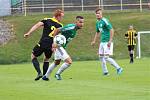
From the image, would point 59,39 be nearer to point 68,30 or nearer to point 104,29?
point 68,30

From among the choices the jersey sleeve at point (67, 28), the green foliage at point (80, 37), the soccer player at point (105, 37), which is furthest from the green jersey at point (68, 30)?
the green foliage at point (80, 37)

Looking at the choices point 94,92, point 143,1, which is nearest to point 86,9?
point 143,1

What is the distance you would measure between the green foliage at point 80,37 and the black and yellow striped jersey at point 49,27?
20.3 metres

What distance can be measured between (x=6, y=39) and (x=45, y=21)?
87.3 ft

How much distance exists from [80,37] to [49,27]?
2664 centimetres

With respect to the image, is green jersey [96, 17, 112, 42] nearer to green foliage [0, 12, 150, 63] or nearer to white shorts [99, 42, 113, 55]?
white shorts [99, 42, 113, 55]

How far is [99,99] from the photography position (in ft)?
38.6

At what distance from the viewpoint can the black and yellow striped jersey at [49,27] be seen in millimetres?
17812

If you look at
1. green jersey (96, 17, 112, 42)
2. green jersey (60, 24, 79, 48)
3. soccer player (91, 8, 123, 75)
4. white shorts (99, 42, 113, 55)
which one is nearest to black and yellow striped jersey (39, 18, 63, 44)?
green jersey (60, 24, 79, 48)

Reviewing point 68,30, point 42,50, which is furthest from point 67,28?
point 42,50

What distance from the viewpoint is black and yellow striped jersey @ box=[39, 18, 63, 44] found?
17.8 metres

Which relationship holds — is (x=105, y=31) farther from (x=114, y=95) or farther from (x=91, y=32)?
(x=91, y=32)

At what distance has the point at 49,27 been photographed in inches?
702

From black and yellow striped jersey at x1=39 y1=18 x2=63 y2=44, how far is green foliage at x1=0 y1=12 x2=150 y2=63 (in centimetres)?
2028
